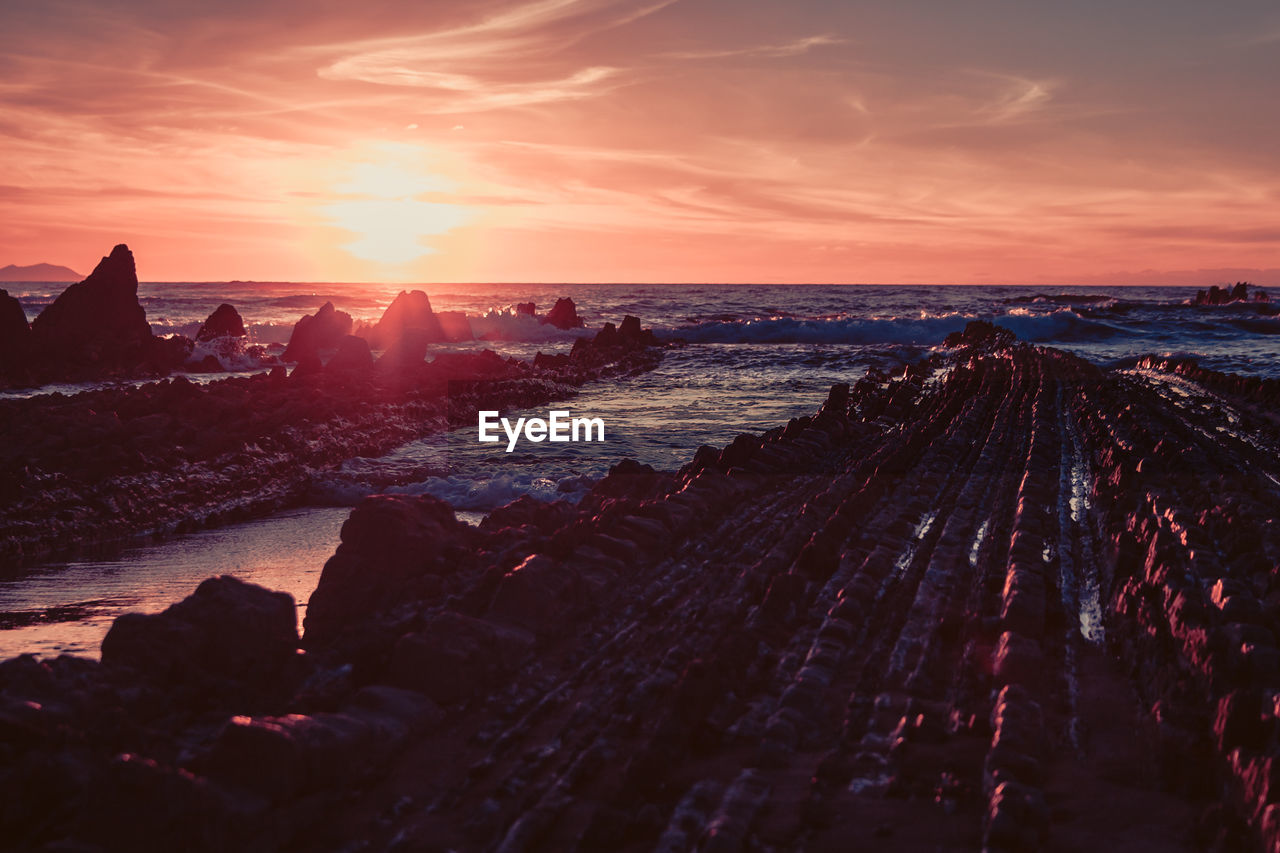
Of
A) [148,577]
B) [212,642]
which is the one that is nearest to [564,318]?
[148,577]

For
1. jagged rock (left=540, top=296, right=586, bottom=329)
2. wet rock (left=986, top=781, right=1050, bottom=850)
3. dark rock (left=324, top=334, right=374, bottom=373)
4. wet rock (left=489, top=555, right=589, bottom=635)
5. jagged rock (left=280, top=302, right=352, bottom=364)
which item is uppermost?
jagged rock (left=540, top=296, right=586, bottom=329)

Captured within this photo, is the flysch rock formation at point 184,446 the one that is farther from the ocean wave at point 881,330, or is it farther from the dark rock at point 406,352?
the ocean wave at point 881,330


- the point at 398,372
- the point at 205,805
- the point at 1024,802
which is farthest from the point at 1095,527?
the point at 398,372

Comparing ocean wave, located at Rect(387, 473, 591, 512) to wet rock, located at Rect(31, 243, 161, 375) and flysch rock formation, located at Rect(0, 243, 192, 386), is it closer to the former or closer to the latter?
flysch rock formation, located at Rect(0, 243, 192, 386)

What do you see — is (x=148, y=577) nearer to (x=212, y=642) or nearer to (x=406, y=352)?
(x=212, y=642)

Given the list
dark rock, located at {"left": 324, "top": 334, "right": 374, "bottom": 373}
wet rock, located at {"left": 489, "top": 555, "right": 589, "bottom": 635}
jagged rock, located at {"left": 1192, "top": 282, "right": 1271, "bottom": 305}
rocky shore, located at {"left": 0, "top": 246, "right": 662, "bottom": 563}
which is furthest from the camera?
jagged rock, located at {"left": 1192, "top": 282, "right": 1271, "bottom": 305}

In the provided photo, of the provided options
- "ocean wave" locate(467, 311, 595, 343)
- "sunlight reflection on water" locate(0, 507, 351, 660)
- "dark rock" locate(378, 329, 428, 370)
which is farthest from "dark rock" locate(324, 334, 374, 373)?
"ocean wave" locate(467, 311, 595, 343)

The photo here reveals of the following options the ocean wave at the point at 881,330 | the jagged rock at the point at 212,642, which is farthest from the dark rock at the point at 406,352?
the jagged rock at the point at 212,642
